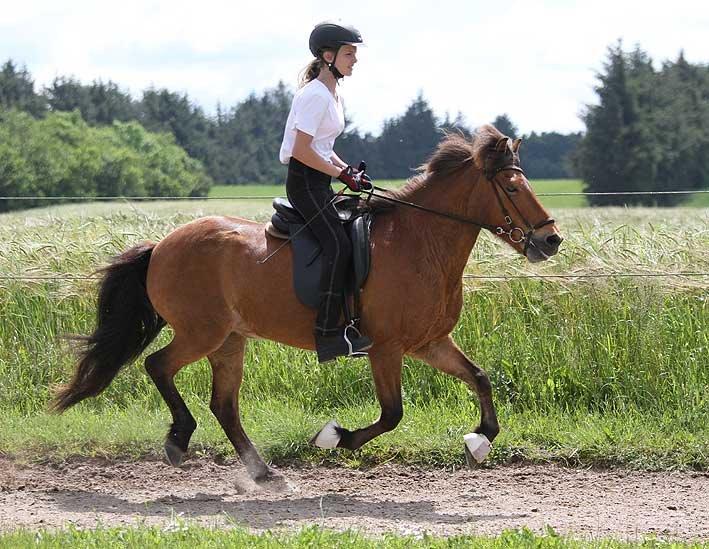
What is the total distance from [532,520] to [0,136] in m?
50.1

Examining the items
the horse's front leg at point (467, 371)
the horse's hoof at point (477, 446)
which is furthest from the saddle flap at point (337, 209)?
the horse's hoof at point (477, 446)

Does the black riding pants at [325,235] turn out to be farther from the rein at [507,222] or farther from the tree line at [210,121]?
the tree line at [210,121]

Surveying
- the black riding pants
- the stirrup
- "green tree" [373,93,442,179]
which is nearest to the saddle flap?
the black riding pants

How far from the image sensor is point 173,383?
7.16m

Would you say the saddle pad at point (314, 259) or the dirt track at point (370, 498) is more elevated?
the saddle pad at point (314, 259)

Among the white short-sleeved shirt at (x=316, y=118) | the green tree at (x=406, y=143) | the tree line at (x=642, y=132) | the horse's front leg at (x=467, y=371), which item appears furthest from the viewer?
the tree line at (x=642, y=132)

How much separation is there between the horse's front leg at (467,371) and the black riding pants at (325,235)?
2.21 feet

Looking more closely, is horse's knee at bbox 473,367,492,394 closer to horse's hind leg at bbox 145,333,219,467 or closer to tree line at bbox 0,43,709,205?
horse's hind leg at bbox 145,333,219,467

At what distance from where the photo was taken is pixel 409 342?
6.61 metres

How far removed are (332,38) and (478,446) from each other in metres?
2.75

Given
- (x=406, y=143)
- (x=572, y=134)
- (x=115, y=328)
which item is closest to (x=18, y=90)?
(x=572, y=134)

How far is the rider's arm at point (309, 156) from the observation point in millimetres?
6480

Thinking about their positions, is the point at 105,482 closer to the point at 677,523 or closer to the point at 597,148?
the point at 677,523

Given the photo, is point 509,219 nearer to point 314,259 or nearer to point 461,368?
point 461,368
